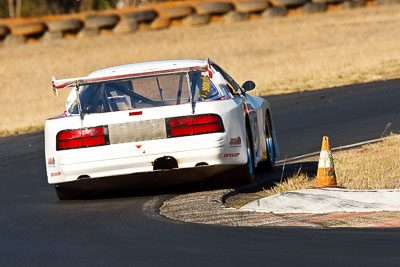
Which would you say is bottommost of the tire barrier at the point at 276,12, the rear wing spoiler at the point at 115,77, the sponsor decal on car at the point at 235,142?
the sponsor decal on car at the point at 235,142

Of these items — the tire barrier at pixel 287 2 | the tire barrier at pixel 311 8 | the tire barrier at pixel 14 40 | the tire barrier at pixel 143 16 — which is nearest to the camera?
the tire barrier at pixel 14 40

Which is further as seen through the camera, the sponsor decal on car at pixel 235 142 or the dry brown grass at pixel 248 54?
the dry brown grass at pixel 248 54

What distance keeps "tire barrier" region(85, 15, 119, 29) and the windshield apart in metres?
36.6

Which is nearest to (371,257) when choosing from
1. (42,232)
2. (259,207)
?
(259,207)

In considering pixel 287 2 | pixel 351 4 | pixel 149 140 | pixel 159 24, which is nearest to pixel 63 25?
pixel 159 24

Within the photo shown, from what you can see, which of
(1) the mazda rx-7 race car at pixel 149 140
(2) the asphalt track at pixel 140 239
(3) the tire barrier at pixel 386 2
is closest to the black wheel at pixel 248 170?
(1) the mazda rx-7 race car at pixel 149 140

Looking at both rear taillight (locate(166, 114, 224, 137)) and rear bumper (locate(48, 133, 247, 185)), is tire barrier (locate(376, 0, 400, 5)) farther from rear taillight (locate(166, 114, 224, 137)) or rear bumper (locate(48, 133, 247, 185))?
rear taillight (locate(166, 114, 224, 137))

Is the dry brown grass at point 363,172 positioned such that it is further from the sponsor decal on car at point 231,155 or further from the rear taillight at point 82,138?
the rear taillight at point 82,138

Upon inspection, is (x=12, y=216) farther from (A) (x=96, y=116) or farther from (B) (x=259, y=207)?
(B) (x=259, y=207)

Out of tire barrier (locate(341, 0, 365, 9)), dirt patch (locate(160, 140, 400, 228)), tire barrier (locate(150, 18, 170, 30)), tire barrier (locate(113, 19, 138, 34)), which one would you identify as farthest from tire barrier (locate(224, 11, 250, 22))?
dirt patch (locate(160, 140, 400, 228))

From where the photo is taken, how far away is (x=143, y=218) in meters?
7.96

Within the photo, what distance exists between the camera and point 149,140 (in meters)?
8.88

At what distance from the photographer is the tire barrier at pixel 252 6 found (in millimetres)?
46219

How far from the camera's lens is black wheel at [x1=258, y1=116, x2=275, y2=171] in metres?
10.9
